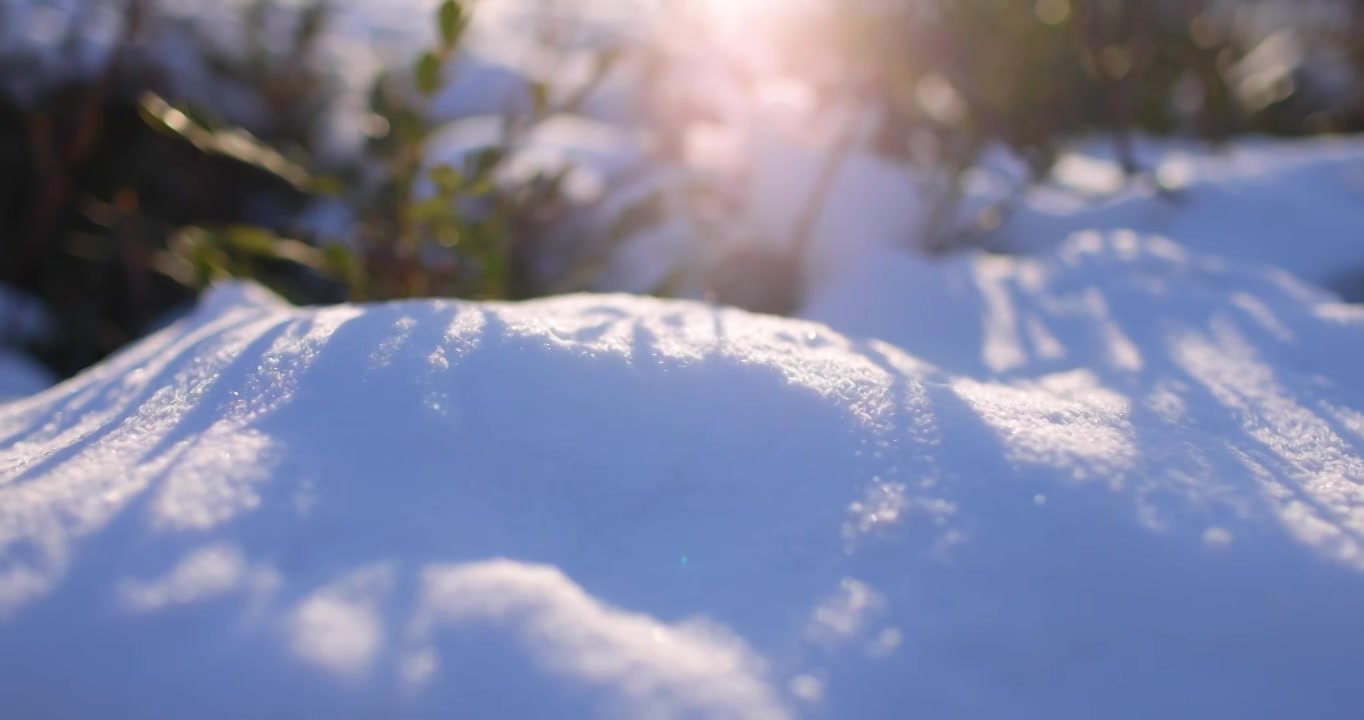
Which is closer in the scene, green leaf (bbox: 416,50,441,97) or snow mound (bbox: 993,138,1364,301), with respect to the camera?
green leaf (bbox: 416,50,441,97)

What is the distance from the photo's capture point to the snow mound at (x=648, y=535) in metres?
0.54

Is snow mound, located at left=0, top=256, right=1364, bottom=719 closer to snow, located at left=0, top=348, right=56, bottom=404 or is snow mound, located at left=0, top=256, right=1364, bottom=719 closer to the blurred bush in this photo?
the blurred bush

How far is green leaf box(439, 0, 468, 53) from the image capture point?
117 centimetres

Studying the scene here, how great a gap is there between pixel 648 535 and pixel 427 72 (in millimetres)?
818

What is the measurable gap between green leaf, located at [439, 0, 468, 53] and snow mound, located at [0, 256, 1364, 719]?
0.47 metres

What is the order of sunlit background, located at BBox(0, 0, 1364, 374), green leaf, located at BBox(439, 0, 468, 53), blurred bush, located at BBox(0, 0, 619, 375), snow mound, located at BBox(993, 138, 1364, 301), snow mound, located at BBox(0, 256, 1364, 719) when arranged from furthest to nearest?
snow mound, located at BBox(993, 138, 1364, 301)
sunlit background, located at BBox(0, 0, 1364, 374)
blurred bush, located at BBox(0, 0, 619, 375)
green leaf, located at BBox(439, 0, 468, 53)
snow mound, located at BBox(0, 256, 1364, 719)

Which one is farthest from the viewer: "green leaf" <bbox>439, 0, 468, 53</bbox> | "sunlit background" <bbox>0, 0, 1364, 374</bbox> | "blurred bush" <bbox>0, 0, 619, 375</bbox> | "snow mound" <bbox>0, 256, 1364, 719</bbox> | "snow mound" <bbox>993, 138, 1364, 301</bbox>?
"snow mound" <bbox>993, 138, 1364, 301</bbox>

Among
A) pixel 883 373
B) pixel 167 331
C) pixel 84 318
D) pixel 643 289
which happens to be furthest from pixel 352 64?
pixel 883 373

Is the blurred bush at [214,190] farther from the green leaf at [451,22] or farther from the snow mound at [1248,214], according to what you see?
the snow mound at [1248,214]

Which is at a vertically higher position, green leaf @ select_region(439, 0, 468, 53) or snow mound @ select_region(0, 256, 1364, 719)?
green leaf @ select_region(439, 0, 468, 53)

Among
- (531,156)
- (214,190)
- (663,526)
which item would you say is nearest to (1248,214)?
(531,156)

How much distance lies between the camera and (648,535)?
2.24ft

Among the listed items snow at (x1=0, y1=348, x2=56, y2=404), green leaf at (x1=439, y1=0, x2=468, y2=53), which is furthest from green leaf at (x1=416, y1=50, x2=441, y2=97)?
snow at (x1=0, y1=348, x2=56, y2=404)

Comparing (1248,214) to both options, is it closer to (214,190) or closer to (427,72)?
(427,72)
